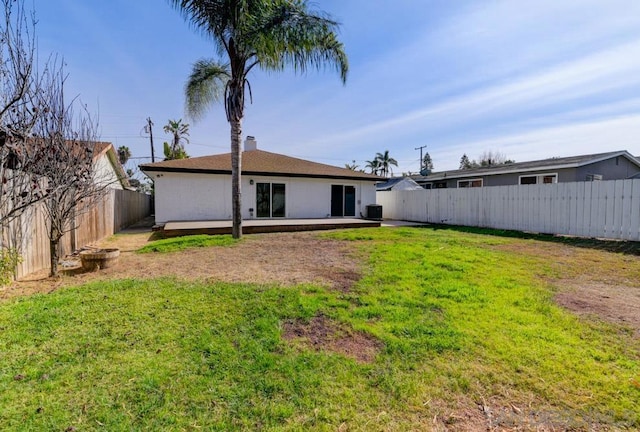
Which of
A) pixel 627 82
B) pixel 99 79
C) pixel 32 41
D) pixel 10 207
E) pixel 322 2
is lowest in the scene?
pixel 10 207

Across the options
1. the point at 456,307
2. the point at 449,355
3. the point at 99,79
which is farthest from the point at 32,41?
the point at 456,307

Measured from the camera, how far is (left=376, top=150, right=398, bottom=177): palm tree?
161 ft

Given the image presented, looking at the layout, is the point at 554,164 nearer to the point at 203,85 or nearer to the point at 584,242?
the point at 584,242

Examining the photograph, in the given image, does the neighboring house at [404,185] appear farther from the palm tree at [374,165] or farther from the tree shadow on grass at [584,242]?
the palm tree at [374,165]

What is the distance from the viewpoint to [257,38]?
25.8ft

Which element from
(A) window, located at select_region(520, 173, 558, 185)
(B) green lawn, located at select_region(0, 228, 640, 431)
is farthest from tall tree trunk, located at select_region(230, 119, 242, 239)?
(A) window, located at select_region(520, 173, 558, 185)

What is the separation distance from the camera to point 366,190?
55.5 ft

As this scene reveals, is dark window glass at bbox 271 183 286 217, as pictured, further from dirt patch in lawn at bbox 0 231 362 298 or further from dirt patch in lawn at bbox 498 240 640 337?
dirt patch in lawn at bbox 498 240 640 337

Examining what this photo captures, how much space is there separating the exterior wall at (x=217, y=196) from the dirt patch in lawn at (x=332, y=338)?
11.1 m

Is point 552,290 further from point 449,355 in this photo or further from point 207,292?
point 207,292

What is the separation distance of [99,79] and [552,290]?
1040cm

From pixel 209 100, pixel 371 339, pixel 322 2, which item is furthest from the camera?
pixel 209 100

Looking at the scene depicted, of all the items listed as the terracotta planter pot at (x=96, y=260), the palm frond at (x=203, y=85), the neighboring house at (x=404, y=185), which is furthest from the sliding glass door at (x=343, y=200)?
the terracotta planter pot at (x=96, y=260)

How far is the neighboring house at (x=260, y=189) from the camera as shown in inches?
504
